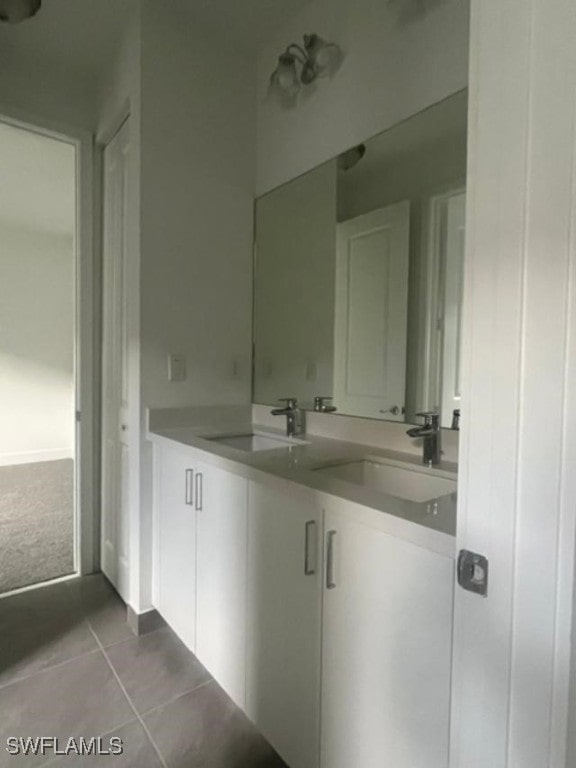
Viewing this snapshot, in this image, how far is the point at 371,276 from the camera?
1769 mm

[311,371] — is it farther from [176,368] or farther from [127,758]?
[127,758]

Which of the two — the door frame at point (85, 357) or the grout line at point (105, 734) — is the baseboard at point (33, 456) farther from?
the grout line at point (105, 734)

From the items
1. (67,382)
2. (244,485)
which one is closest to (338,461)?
(244,485)

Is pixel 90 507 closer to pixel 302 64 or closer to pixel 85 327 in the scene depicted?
pixel 85 327

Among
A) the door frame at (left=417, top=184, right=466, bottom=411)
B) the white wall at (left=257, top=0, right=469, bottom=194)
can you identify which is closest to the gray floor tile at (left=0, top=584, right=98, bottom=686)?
the door frame at (left=417, top=184, right=466, bottom=411)

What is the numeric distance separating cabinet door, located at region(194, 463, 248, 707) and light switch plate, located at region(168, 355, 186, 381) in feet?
1.79

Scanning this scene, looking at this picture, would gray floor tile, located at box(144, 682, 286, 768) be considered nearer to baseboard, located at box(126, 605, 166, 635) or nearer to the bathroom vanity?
the bathroom vanity

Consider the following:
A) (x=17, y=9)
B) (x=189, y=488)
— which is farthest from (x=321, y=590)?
(x=17, y=9)

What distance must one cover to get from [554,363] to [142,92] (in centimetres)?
197

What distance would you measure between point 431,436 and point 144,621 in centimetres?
151

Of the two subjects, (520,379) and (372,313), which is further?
(372,313)

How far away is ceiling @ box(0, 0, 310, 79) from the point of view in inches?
72.5

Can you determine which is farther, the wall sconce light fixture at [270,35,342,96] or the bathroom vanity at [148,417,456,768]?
the wall sconce light fixture at [270,35,342,96]

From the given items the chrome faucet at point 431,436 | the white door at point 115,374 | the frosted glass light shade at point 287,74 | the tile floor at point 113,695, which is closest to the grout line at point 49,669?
the tile floor at point 113,695
